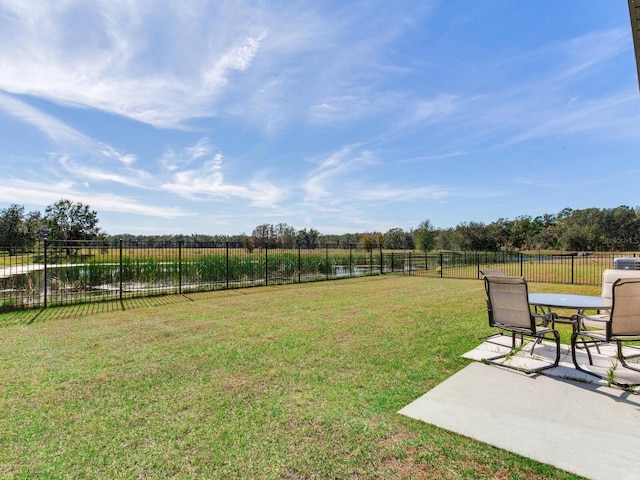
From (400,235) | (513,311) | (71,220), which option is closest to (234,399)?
(513,311)

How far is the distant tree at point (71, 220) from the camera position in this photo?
19.2 meters

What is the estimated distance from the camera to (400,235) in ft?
173

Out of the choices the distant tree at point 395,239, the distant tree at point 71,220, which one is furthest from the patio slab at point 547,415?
the distant tree at point 395,239

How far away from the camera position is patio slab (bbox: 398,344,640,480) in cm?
190

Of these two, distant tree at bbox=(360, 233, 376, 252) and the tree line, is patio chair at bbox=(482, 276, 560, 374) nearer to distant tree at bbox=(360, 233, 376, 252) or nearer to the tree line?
the tree line

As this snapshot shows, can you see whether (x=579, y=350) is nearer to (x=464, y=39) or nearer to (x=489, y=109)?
(x=464, y=39)

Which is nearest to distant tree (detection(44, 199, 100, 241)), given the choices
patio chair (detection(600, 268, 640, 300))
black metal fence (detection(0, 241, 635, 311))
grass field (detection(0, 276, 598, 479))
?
black metal fence (detection(0, 241, 635, 311))

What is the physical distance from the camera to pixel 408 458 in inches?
75.2

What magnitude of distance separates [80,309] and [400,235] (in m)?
49.4

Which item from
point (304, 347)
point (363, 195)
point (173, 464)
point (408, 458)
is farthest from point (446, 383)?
point (363, 195)

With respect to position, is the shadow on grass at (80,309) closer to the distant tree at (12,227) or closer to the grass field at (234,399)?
the grass field at (234,399)

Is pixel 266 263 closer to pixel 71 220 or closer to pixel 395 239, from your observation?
pixel 71 220

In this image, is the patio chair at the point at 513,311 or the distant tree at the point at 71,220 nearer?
the patio chair at the point at 513,311

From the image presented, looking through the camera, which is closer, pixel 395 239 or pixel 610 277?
pixel 610 277
